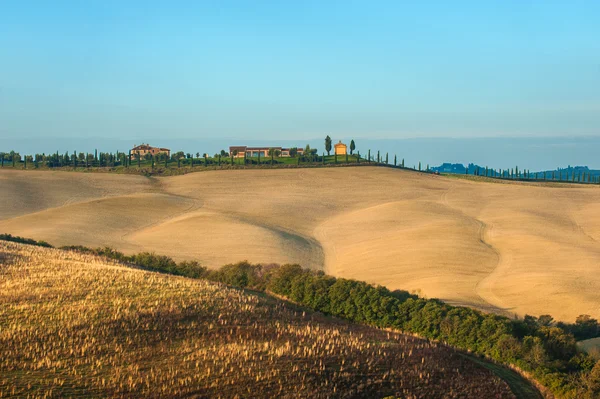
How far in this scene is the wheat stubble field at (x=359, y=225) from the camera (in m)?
48.6

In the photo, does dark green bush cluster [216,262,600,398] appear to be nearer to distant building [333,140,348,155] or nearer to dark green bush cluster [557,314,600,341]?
dark green bush cluster [557,314,600,341]

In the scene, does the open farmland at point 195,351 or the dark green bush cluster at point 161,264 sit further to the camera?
the dark green bush cluster at point 161,264

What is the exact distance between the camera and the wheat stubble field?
4859 cm

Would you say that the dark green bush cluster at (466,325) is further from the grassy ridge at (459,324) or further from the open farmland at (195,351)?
the open farmland at (195,351)

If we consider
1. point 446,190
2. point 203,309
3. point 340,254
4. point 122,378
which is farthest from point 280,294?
point 446,190

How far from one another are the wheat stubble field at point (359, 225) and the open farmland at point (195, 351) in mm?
15911

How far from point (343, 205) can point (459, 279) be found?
40.8 m

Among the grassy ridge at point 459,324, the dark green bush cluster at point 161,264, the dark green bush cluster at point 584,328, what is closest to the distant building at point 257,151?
the dark green bush cluster at point 161,264

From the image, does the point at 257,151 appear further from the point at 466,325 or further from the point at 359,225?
the point at 466,325

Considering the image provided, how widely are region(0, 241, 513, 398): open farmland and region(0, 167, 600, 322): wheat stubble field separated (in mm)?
15911

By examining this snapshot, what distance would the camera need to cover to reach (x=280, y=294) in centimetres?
3975

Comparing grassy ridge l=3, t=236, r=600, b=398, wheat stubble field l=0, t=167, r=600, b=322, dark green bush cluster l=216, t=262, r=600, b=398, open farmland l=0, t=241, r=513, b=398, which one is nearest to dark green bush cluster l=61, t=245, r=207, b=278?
grassy ridge l=3, t=236, r=600, b=398

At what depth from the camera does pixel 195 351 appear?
24.2 meters

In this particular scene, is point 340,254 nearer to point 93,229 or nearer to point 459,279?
point 459,279
